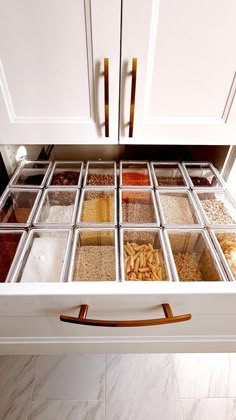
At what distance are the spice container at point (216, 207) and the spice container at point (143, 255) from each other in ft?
0.63

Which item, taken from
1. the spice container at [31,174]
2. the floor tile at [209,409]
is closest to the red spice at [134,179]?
the spice container at [31,174]

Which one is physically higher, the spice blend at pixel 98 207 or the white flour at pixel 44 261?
the spice blend at pixel 98 207

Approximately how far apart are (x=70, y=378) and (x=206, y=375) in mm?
655

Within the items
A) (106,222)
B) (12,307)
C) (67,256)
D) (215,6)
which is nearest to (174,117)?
(215,6)

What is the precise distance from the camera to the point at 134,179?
1002 mm

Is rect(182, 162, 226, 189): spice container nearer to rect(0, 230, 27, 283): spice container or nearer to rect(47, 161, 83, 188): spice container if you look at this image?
rect(47, 161, 83, 188): spice container

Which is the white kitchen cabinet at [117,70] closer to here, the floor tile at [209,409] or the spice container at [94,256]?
the spice container at [94,256]

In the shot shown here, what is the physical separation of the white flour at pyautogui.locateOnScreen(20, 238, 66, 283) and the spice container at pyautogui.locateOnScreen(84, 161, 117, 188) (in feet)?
0.94

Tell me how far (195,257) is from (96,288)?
39cm

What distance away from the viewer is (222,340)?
28.8 inches

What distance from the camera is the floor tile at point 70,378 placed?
3.50 ft

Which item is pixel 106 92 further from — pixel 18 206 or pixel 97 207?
pixel 18 206

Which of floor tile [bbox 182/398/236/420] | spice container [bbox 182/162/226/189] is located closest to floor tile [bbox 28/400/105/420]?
floor tile [bbox 182/398/236/420]

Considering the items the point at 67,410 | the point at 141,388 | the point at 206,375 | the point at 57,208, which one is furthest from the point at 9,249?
the point at 206,375
